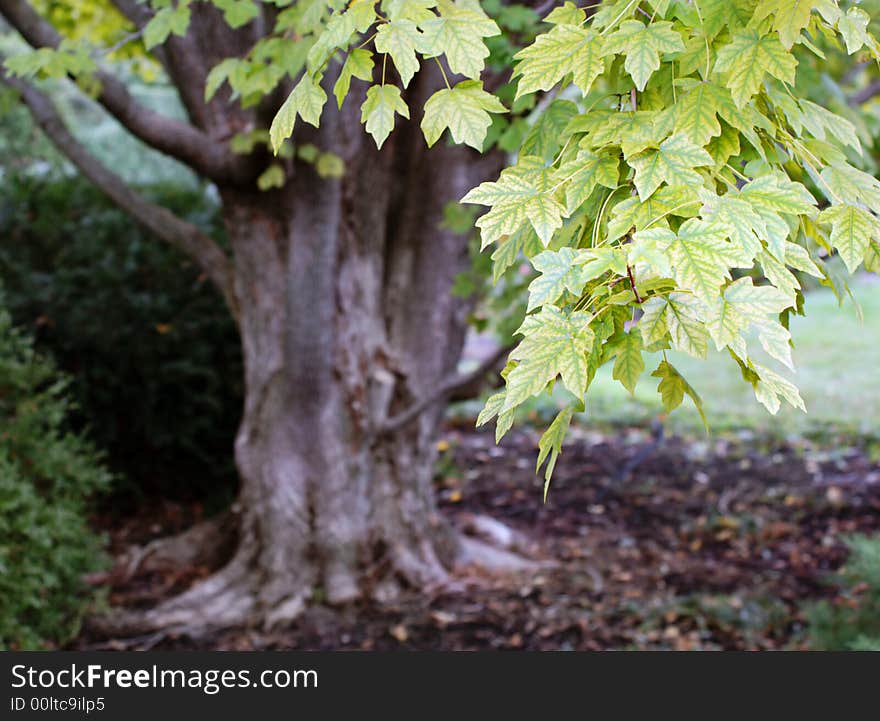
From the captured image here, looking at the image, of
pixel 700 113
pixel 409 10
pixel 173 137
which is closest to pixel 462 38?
pixel 409 10

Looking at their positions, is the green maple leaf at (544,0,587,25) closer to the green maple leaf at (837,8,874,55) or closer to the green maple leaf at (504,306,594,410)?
the green maple leaf at (837,8,874,55)

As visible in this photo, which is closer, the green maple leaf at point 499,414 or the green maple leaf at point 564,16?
the green maple leaf at point 499,414

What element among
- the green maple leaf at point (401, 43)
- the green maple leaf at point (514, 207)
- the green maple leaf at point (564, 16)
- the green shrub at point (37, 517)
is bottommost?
the green shrub at point (37, 517)

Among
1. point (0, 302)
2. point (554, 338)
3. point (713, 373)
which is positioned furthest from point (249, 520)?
point (713, 373)

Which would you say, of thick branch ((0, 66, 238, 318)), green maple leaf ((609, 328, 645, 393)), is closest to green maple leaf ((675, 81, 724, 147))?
green maple leaf ((609, 328, 645, 393))

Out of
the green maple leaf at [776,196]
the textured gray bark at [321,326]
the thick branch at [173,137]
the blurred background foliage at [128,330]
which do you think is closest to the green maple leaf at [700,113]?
the green maple leaf at [776,196]

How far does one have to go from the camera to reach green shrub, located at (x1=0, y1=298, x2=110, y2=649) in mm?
3641

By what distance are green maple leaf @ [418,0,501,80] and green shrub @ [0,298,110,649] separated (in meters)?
2.85

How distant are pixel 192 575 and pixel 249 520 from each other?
0.59m

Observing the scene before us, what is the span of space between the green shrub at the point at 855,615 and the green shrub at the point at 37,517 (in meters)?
3.29

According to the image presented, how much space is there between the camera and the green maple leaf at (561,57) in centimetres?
160

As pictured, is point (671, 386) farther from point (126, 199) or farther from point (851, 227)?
point (126, 199)

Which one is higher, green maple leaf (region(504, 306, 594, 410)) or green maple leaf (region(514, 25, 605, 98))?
green maple leaf (region(514, 25, 605, 98))

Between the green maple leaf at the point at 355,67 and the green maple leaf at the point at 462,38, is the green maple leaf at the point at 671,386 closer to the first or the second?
the green maple leaf at the point at 462,38
